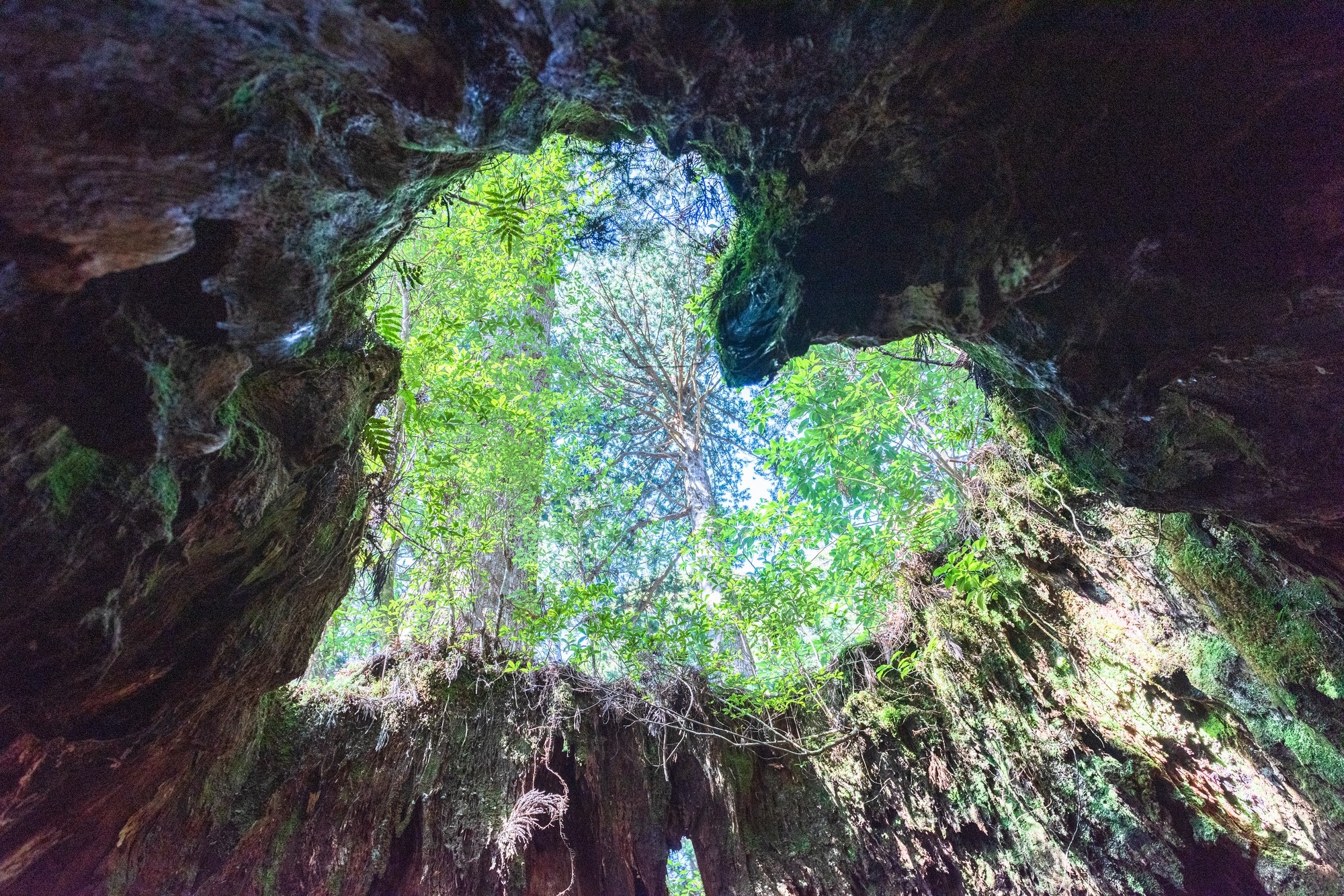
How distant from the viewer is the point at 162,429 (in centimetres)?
228

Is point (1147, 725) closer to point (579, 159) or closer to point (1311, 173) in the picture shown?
point (1311, 173)

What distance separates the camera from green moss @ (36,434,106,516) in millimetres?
2199

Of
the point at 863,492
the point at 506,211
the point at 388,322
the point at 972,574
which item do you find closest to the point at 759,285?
the point at 506,211

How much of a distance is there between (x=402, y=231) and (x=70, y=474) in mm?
1738

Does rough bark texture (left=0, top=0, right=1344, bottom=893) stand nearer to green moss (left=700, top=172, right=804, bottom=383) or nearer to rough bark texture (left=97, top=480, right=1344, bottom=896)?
green moss (left=700, top=172, right=804, bottom=383)

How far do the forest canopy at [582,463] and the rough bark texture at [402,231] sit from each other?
977mm

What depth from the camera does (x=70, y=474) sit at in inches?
88.1

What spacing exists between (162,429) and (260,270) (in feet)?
2.13

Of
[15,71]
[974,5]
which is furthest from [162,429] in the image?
[974,5]

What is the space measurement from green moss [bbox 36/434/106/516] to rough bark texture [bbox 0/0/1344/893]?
0.05 ft

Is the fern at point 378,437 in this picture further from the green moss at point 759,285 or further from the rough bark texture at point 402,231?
the green moss at point 759,285

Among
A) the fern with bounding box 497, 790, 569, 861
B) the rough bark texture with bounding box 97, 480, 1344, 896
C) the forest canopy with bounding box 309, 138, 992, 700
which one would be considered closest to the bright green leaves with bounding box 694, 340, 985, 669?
the forest canopy with bounding box 309, 138, 992, 700

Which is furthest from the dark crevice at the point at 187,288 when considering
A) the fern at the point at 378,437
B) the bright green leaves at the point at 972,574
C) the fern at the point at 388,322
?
the bright green leaves at the point at 972,574

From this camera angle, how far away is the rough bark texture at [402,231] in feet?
6.28
